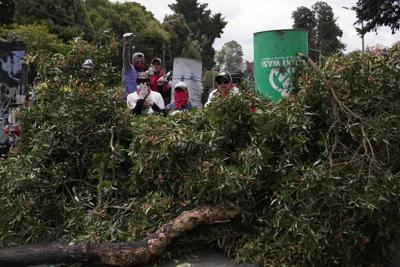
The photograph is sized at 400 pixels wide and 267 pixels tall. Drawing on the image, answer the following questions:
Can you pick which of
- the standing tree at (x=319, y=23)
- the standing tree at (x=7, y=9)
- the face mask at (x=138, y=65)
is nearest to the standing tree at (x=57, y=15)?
the standing tree at (x=7, y=9)

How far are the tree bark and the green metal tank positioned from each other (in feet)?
6.10

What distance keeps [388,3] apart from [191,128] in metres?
21.9

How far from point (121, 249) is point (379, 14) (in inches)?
914

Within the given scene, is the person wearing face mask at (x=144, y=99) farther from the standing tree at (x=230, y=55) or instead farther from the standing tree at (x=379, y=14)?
the standing tree at (x=230, y=55)

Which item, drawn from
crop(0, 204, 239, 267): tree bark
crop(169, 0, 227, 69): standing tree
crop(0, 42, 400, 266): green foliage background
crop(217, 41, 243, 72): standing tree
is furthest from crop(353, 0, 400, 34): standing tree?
crop(217, 41, 243, 72): standing tree

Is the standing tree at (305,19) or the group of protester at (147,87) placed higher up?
the standing tree at (305,19)

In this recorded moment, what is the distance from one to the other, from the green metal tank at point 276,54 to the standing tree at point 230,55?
69.3 m

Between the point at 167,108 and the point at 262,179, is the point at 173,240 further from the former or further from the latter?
the point at 167,108

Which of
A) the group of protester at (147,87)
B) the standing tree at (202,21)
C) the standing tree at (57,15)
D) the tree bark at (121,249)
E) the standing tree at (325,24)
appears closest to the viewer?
A: the tree bark at (121,249)

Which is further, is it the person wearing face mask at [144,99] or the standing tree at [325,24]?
the standing tree at [325,24]

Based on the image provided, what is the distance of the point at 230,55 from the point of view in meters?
88.4

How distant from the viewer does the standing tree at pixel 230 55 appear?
79500 millimetres

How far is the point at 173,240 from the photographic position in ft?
14.0

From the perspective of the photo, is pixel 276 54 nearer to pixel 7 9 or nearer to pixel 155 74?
pixel 155 74
